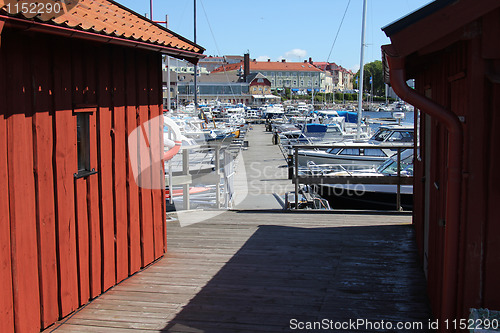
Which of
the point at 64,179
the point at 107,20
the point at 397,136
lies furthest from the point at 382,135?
the point at 64,179

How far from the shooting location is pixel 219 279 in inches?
245

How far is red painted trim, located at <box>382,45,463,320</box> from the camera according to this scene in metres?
3.61

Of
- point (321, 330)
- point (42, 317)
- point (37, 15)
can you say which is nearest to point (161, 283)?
point (42, 317)

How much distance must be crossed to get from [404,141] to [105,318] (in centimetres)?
2003

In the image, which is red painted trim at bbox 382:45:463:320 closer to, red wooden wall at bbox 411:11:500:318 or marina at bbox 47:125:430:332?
red wooden wall at bbox 411:11:500:318

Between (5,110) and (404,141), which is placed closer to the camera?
(5,110)

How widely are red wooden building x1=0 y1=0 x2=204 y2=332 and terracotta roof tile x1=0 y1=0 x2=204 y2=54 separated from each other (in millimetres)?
18

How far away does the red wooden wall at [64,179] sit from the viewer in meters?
4.26

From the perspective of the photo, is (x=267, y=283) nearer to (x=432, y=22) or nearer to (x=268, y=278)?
(x=268, y=278)

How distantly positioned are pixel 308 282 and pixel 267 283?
1.49 ft

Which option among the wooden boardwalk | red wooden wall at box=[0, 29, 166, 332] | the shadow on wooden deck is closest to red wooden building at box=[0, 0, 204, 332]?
red wooden wall at box=[0, 29, 166, 332]

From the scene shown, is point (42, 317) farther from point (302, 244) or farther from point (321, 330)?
point (302, 244)

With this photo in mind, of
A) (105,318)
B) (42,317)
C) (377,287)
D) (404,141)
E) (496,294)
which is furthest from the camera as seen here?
(404,141)

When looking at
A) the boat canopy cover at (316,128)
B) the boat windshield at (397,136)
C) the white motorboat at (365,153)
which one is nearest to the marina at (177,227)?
the white motorboat at (365,153)
